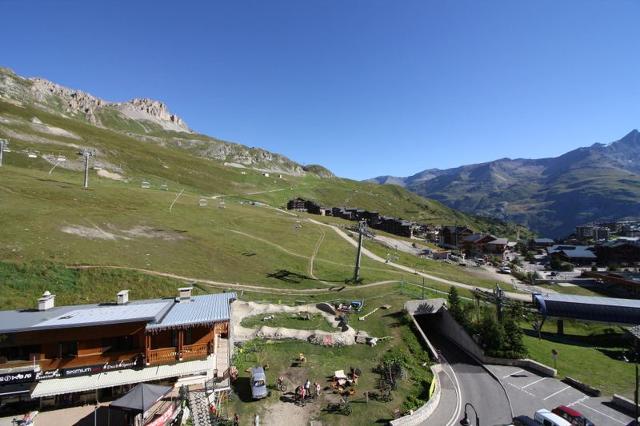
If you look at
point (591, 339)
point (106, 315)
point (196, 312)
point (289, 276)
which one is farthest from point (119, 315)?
point (591, 339)

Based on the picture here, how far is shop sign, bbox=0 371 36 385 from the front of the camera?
2611 centimetres

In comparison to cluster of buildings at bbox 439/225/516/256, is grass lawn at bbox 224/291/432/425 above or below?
below

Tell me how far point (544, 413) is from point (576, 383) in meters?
13.1

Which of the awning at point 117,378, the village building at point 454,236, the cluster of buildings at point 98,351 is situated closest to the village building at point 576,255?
the village building at point 454,236

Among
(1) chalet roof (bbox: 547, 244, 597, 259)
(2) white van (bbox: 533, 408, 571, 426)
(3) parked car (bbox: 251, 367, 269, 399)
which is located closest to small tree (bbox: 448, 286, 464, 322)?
(2) white van (bbox: 533, 408, 571, 426)

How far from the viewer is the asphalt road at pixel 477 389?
3224cm

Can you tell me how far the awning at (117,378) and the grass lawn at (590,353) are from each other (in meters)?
42.5

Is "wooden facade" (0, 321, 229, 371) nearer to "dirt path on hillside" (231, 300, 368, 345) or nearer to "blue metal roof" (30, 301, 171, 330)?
"blue metal roof" (30, 301, 171, 330)

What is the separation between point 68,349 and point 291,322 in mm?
24855

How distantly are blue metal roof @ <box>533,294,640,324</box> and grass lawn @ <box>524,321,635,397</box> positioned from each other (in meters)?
2.44

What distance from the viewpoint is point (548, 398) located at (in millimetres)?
36062

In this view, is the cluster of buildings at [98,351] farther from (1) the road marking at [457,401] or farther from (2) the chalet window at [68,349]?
(1) the road marking at [457,401]

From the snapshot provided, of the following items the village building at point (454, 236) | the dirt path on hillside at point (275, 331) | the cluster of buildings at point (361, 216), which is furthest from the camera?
the cluster of buildings at point (361, 216)

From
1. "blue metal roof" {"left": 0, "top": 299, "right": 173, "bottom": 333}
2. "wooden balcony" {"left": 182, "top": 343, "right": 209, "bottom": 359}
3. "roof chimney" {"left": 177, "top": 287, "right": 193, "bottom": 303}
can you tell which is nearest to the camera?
"blue metal roof" {"left": 0, "top": 299, "right": 173, "bottom": 333}
